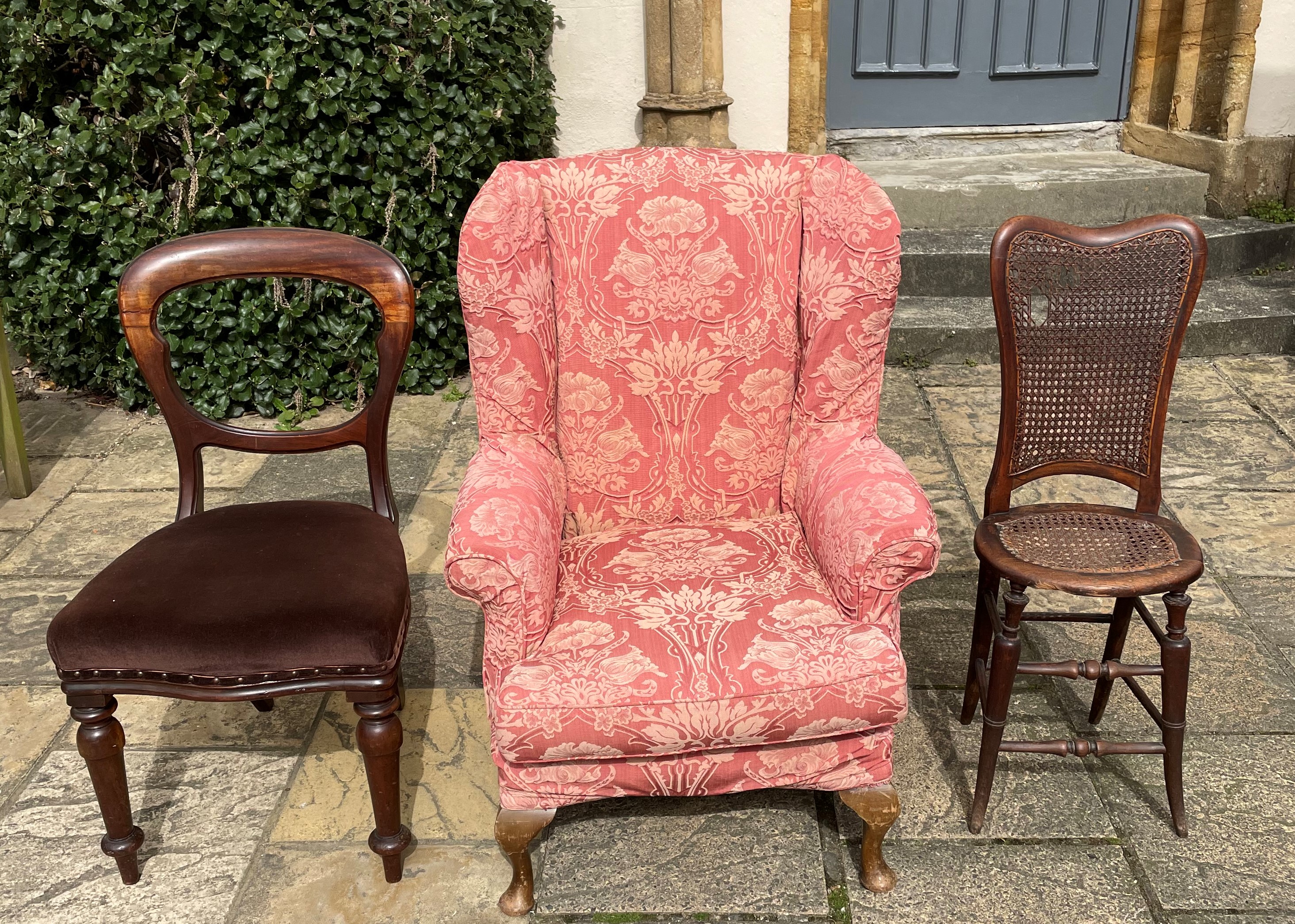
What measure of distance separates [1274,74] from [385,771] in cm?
494

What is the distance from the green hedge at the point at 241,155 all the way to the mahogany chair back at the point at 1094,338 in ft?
8.09

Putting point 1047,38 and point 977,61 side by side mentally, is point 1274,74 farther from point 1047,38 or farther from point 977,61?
point 977,61

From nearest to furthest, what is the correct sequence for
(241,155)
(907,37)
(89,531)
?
(89,531), (241,155), (907,37)

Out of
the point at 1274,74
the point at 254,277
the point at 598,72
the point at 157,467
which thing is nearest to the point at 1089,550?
the point at 254,277

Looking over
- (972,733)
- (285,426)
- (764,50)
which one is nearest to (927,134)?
(764,50)

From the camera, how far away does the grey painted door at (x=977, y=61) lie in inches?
213

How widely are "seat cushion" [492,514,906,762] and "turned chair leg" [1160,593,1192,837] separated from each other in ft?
1.87

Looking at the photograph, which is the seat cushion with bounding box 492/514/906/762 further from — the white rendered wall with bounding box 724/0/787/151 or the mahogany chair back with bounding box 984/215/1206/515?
the white rendered wall with bounding box 724/0/787/151

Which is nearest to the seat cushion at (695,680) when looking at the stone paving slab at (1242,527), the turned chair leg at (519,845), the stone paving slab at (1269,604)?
the turned chair leg at (519,845)

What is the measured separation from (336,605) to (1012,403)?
1.39m

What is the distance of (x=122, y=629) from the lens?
2.09 m

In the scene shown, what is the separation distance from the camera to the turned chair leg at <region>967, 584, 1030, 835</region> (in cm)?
223

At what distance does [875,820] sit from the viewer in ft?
7.20

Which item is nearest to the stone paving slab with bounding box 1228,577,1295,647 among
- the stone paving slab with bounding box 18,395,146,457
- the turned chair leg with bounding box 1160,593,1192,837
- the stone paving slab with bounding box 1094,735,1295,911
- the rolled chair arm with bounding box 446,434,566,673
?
the stone paving slab with bounding box 1094,735,1295,911
